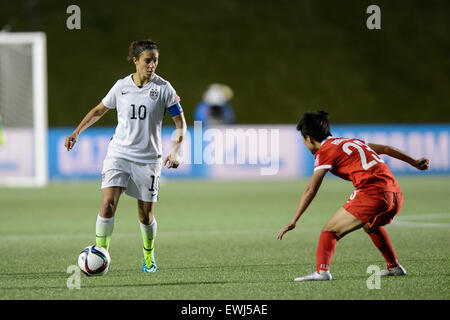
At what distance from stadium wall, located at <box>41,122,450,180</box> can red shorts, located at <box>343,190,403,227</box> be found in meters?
16.7

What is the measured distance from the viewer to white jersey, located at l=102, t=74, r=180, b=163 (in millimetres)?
7258

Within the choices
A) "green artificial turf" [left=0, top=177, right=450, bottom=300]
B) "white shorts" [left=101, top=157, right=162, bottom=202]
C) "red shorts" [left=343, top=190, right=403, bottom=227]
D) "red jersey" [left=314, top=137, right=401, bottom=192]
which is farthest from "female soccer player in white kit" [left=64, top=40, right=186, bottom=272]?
"red shorts" [left=343, top=190, right=403, bottom=227]

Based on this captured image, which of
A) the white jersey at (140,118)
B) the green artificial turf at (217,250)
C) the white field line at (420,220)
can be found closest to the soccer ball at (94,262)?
the green artificial turf at (217,250)

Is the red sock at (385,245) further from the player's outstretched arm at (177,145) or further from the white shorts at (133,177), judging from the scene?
the white shorts at (133,177)

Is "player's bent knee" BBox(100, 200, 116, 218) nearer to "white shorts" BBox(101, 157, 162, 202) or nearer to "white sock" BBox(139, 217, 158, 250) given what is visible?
"white shorts" BBox(101, 157, 162, 202)

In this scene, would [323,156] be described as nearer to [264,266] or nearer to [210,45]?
[264,266]

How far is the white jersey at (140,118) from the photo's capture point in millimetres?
7258

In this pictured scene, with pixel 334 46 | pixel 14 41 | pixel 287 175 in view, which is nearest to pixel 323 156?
pixel 14 41

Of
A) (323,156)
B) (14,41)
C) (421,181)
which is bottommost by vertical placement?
(421,181)

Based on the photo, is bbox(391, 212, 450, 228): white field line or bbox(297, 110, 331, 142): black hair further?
bbox(391, 212, 450, 228): white field line

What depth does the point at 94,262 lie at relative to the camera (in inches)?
272

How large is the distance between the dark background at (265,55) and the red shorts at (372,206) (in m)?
31.9
